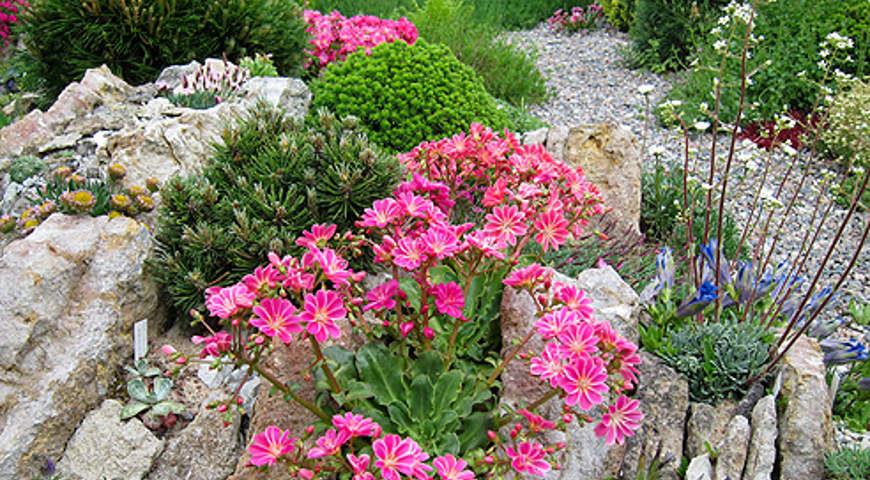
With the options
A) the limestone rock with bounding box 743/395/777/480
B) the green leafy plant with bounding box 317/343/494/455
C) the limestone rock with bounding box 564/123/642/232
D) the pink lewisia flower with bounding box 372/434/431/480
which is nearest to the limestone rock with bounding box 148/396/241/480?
the green leafy plant with bounding box 317/343/494/455

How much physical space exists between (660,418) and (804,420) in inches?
20.9

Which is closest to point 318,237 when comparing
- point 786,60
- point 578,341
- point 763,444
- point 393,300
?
point 393,300

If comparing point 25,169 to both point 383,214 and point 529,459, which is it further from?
point 529,459

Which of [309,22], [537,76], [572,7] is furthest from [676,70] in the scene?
[309,22]

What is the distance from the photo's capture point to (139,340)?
3.27 metres

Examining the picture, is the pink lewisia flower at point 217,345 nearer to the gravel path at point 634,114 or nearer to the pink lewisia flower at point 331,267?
the pink lewisia flower at point 331,267

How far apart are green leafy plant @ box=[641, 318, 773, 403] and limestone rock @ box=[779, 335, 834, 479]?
0.15m

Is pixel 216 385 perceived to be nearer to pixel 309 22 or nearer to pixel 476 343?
pixel 476 343

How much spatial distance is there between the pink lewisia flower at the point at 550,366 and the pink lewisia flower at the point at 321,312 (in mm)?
614

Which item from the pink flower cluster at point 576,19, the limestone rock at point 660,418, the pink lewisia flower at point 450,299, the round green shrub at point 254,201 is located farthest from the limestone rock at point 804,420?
the pink flower cluster at point 576,19

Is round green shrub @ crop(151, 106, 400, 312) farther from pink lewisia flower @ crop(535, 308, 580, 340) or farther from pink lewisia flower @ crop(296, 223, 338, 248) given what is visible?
pink lewisia flower @ crop(535, 308, 580, 340)

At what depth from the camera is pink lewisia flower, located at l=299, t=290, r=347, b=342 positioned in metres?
2.12

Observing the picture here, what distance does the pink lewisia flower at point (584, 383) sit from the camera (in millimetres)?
2189

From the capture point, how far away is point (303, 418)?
2.68m
